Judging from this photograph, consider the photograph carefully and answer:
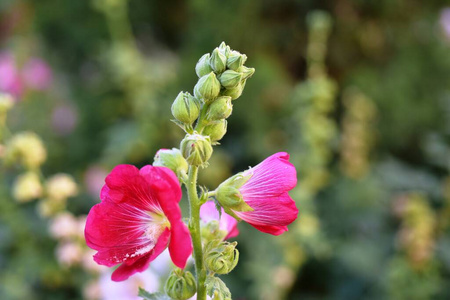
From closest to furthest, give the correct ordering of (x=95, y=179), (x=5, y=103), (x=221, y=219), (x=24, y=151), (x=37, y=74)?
1. (x=221, y=219)
2. (x=5, y=103)
3. (x=24, y=151)
4. (x=95, y=179)
5. (x=37, y=74)

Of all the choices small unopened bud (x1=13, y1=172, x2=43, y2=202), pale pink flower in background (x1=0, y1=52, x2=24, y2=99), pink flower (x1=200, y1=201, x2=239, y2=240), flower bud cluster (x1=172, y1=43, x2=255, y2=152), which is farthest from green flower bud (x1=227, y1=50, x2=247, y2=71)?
pale pink flower in background (x1=0, y1=52, x2=24, y2=99)

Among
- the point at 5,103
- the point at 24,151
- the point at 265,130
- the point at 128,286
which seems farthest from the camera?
the point at 265,130

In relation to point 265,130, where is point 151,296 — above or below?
below

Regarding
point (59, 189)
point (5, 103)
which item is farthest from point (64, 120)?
point (5, 103)

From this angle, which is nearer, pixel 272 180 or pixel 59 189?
pixel 272 180

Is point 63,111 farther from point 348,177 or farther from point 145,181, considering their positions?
point 145,181

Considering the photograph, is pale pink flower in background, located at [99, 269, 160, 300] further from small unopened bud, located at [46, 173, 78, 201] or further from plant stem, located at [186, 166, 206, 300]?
plant stem, located at [186, 166, 206, 300]

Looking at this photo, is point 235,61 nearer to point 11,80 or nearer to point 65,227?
Answer: point 65,227
